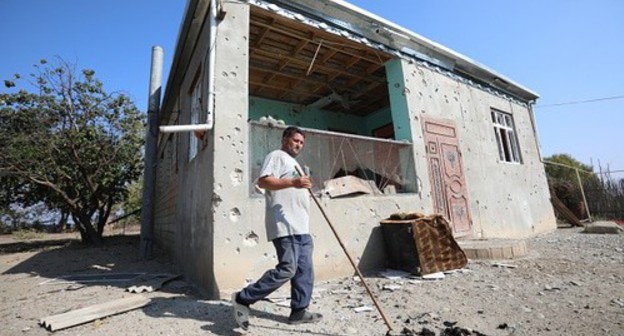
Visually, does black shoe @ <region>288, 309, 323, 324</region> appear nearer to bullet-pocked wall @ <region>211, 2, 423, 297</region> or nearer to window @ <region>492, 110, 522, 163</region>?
bullet-pocked wall @ <region>211, 2, 423, 297</region>

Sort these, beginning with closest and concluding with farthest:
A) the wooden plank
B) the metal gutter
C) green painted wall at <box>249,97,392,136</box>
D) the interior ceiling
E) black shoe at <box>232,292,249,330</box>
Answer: black shoe at <box>232,292,249,330</box>, the wooden plank, the metal gutter, the interior ceiling, green painted wall at <box>249,97,392,136</box>

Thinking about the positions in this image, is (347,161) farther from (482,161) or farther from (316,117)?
(316,117)

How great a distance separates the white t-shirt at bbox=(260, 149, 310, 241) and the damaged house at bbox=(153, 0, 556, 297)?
40.9 inches

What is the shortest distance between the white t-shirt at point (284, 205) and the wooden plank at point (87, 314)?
70.9 inches

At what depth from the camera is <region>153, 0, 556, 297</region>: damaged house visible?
3662 millimetres

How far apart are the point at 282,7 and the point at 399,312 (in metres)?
4.69

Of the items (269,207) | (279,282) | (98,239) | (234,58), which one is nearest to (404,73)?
(234,58)

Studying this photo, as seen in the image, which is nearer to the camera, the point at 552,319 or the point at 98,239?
the point at 552,319

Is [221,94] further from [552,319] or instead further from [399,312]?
[552,319]

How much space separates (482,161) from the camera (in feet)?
23.3

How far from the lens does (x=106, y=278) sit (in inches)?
192

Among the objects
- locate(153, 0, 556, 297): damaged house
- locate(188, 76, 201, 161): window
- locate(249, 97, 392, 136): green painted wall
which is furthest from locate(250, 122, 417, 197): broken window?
locate(249, 97, 392, 136): green painted wall

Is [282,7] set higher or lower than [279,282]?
higher

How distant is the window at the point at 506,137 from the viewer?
8.17 metres
